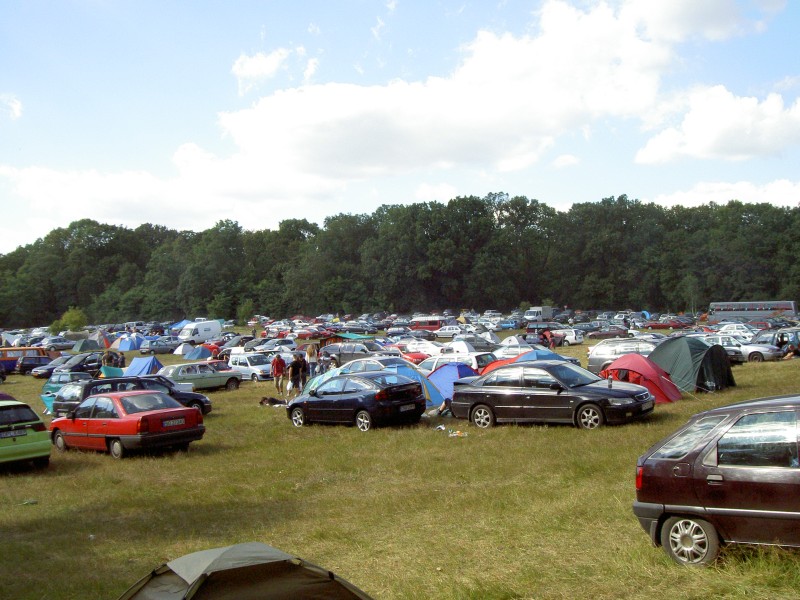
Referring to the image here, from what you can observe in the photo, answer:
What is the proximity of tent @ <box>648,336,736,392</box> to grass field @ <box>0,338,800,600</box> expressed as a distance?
8.73 ft

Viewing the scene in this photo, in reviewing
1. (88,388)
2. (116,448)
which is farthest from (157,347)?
(116,448)

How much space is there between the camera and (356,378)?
17547 mm

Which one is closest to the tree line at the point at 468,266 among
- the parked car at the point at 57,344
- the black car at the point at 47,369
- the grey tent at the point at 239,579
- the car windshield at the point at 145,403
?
the parked car at the point at 57,344

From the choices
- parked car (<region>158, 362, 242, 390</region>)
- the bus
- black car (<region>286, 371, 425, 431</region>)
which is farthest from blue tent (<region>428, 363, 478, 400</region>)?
the bus

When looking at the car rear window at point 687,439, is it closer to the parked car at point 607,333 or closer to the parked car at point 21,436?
the parked car at point 21,436

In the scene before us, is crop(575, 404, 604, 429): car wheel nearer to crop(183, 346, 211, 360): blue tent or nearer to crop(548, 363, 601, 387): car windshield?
crop(548, 363, 601, 387): car windshield

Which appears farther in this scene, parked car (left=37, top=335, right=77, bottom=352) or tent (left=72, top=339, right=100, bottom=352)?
parked car (left=37, top=335, right=77, bottom=352)

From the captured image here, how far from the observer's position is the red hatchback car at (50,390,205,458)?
1434 centimetres

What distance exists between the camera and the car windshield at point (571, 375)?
15.6 metres

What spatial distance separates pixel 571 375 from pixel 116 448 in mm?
9911

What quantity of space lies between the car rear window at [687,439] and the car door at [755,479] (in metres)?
0.15

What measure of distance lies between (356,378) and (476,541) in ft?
33.1

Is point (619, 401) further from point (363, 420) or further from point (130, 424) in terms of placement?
point (130, 424)

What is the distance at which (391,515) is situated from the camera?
30.6 ft
